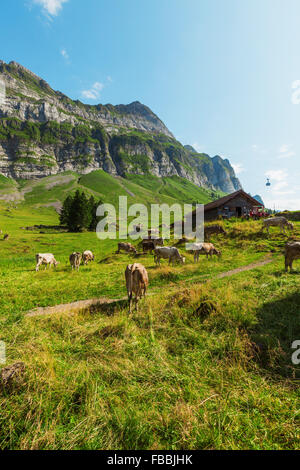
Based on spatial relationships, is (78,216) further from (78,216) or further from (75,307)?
(75,307)

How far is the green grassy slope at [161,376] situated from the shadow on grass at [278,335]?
1.2 inches

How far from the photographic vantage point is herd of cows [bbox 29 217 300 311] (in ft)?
29.0

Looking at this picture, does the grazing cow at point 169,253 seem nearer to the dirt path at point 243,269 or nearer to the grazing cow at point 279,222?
the dirt path at point 243,269

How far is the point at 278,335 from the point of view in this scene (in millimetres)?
5848

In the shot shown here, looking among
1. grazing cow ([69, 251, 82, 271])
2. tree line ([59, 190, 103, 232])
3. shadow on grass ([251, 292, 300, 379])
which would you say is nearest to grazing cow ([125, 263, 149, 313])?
shadow on grass ([251, 292, 300, 379])

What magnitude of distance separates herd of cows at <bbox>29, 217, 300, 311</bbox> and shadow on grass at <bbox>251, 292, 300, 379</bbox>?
4811 mm

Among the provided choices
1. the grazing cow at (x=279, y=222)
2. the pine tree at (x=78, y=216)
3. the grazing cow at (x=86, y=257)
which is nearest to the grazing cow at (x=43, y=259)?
the grazing cow at (x=86, y=257)

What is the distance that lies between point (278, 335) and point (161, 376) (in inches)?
156

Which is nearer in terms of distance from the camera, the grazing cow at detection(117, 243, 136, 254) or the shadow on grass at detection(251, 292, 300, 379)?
the shadow on grass at detection(251, 292, 300, 379)

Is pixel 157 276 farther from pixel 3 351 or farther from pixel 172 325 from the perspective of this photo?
pixel 3 351

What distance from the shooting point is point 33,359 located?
4.44 m

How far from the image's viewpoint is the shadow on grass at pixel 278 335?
468 centimetres

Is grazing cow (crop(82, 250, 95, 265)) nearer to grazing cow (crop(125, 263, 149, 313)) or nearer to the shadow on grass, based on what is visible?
grazing cow (crop(125, 263, 149, 313))

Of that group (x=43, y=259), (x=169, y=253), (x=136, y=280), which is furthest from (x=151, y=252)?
(x=136, y=280)
